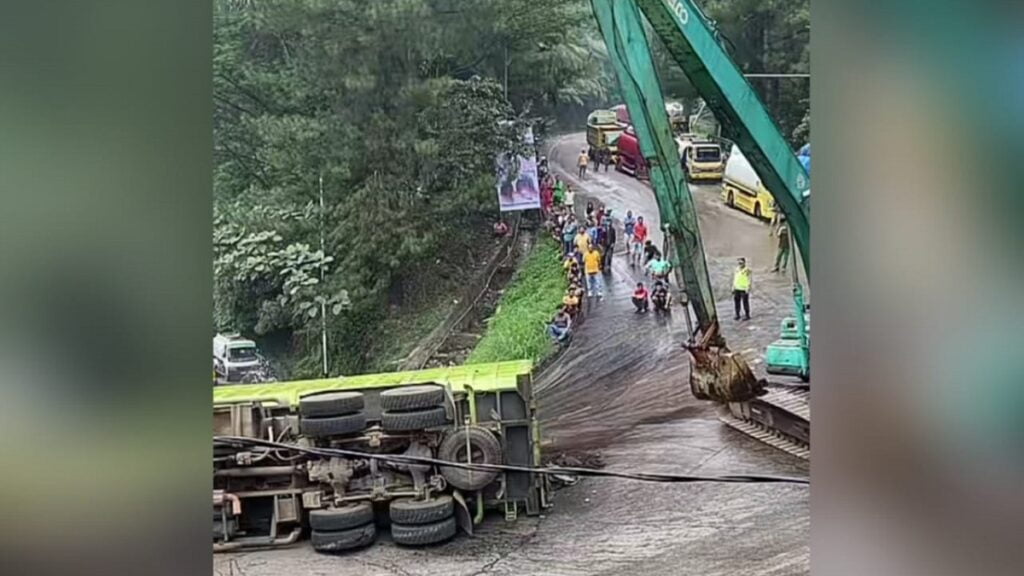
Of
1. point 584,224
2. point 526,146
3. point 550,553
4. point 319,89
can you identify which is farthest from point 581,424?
point 319,89

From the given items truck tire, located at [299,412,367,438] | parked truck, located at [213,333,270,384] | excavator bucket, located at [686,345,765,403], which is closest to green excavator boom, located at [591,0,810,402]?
excavator bucket, located at [686,345,765,403]

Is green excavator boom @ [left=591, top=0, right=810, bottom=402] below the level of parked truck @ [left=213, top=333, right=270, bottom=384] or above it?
above

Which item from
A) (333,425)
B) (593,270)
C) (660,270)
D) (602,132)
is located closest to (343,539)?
(333,425)

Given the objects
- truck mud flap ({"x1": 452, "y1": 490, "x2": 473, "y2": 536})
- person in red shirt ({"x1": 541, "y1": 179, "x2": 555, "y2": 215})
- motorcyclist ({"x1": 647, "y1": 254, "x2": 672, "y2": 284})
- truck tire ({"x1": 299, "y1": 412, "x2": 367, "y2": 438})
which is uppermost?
person in red shirt ({"x1": 541, "y1": 179, "x2": 555, "y2": 215})

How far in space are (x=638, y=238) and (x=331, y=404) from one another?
3.01ft

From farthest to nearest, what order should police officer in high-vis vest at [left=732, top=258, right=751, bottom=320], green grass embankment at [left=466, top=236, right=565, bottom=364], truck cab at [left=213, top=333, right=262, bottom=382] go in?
police officer in high-vis vest at [left=732, top=258, right=751, bottom=320], green grass embankment at [left=466, top=236, right=565, bottom=364], truck cab at [left=213, top=333, right=262, bottom=382]

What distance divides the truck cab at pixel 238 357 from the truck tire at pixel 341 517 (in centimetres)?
38

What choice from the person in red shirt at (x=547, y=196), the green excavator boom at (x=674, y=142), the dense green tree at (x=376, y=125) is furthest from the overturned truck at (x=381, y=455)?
the green excavator boom at (x=674, y=142)

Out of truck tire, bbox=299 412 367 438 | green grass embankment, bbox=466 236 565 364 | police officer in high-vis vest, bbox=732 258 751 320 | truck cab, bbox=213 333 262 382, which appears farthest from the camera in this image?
police officer in high-vis vest, bbox=732 258 751 320

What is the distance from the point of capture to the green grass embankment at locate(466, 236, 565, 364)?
2240 millimetres

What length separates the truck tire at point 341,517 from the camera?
2.15 meters

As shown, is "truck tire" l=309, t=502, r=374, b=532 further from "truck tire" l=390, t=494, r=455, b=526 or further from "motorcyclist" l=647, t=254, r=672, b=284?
Result: "motorcyclist" l=647, t=254, r=672, b=284

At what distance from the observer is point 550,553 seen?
2.23m
